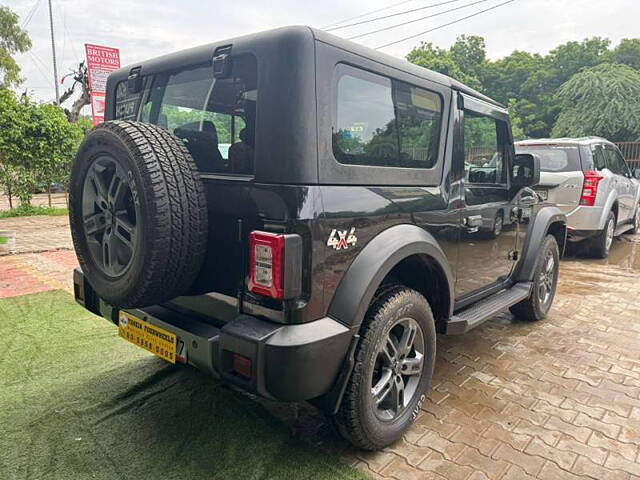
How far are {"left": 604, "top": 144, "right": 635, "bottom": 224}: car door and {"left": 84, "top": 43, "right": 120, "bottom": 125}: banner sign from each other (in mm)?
7722

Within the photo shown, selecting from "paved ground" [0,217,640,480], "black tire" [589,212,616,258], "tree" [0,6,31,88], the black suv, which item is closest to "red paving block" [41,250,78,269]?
the black suv

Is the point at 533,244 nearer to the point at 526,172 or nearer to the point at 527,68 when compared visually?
the point at 526,172

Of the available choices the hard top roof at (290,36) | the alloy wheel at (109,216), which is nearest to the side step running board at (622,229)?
the hard top roof at (290,36)

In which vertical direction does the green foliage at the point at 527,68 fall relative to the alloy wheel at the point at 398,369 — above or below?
above

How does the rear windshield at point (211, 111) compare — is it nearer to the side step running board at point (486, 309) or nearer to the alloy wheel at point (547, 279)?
the side step running board at point (486, 309)

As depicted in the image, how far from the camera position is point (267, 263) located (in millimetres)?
1763

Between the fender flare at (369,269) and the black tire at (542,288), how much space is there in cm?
208

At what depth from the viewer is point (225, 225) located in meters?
1.98

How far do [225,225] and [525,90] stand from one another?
31581 mm

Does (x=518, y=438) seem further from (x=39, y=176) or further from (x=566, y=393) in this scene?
(x=39, y=176)

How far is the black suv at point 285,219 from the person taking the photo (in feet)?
5.85

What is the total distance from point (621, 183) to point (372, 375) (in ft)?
22.5

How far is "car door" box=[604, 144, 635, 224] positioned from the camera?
6.95m

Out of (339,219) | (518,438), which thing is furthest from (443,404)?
(339,219)
